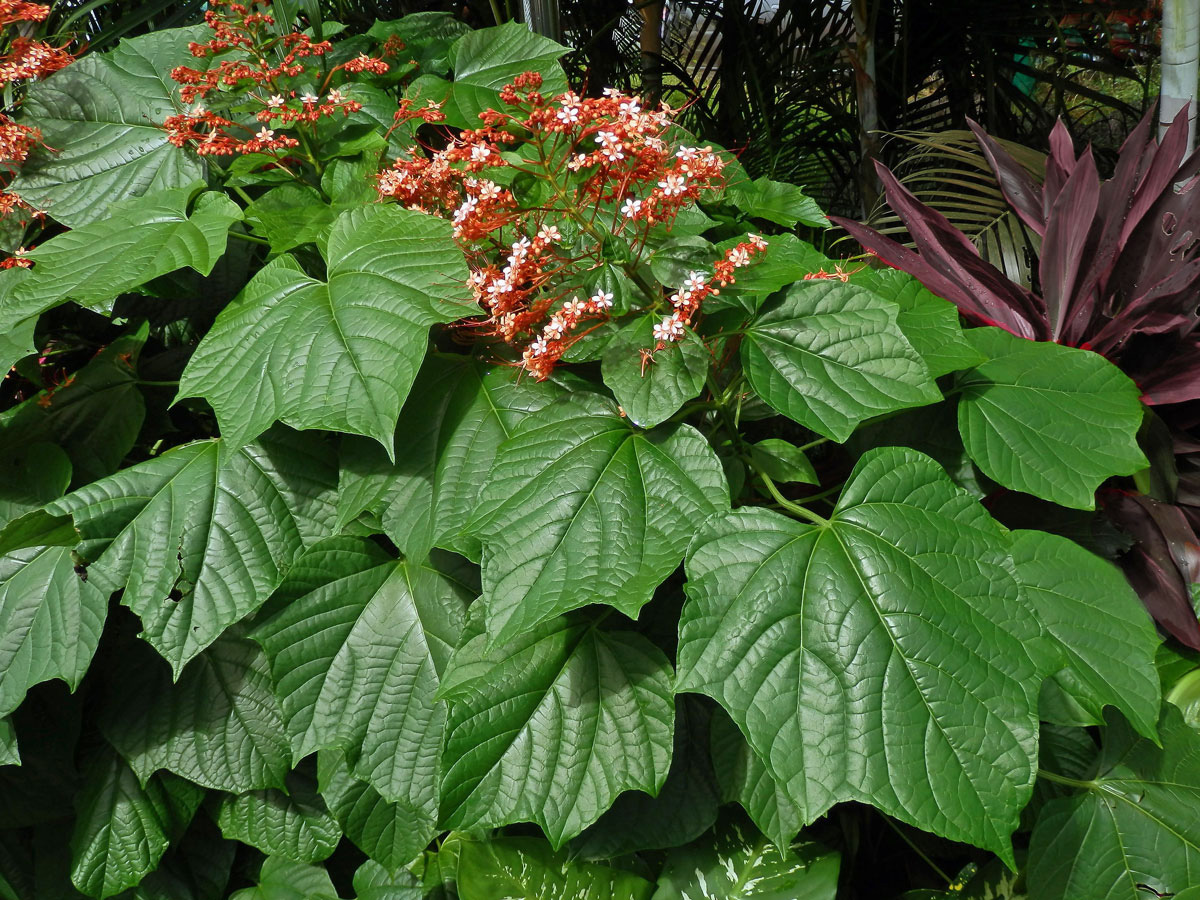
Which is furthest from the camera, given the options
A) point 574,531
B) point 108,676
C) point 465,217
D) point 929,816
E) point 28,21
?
point 28,21

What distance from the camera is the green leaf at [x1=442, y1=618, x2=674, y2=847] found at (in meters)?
1.02

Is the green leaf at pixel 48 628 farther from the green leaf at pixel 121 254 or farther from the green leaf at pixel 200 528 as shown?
the green leaf at pixel 121 254

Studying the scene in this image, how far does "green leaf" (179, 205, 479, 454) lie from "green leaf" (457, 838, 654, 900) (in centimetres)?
65

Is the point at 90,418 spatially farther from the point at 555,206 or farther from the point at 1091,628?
the point at 1091,628

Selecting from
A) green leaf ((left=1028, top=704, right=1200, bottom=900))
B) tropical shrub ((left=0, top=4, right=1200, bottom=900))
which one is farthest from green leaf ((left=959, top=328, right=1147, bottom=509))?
green leaf ((left=1028, top=704, right=1200, bottom=900))

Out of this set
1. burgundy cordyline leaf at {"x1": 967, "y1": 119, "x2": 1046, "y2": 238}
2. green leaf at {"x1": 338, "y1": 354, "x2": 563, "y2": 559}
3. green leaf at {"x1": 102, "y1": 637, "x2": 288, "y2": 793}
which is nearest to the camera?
green leaf at {"x1": 338, "y1": 354, "x2": 563, "y2": 559}

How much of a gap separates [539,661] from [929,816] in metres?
0.46

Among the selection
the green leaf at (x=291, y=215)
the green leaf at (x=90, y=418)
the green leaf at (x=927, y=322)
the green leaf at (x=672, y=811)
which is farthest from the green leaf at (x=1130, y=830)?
the green leaf at (x=90, y=418)

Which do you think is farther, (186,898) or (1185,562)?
(186,898)

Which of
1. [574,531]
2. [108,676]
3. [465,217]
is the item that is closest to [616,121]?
[465,217]

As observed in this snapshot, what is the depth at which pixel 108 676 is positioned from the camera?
4.60 ft

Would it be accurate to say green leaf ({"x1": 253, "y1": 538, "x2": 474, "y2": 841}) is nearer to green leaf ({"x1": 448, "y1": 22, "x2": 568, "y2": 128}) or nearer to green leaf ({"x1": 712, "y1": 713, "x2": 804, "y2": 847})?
green leaf ({"x1": 712, "y1": 713, "x2": 804, "y2": 847})

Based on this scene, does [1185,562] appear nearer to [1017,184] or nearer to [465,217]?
[1017,184]

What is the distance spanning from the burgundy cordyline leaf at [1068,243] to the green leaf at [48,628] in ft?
4.88
